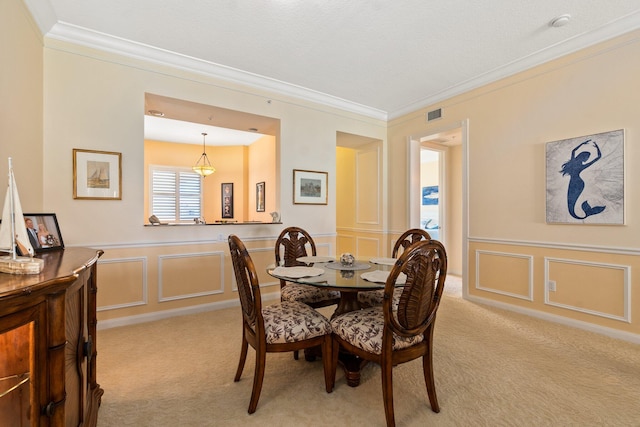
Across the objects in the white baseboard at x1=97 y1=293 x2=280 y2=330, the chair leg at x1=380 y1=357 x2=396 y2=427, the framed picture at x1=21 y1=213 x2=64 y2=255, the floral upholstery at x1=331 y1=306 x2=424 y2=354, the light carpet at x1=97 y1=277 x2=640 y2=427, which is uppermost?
the framed picture at x1=21 y1=213 x2=64 y2=255

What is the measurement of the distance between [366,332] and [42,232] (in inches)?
82.6

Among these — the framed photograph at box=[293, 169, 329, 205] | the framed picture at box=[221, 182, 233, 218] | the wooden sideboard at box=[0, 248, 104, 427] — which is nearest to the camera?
the wooden sideboard at box=[0, 248, 104, 427]

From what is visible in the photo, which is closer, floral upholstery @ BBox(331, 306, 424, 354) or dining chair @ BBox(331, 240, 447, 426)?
dining chair @ BBox(331, 240, 447, 426)

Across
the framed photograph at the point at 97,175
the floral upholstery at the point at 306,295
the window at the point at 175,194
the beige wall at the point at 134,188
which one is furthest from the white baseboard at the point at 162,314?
the window at the point at 175,194

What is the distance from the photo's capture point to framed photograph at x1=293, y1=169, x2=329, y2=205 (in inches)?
165

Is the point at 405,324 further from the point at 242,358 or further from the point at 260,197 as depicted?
the point at 260,197

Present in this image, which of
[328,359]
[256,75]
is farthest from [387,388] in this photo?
[256,75]

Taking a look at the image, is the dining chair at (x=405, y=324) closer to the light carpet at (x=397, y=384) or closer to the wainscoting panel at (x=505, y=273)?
the light carpet at (x=397, y=384)

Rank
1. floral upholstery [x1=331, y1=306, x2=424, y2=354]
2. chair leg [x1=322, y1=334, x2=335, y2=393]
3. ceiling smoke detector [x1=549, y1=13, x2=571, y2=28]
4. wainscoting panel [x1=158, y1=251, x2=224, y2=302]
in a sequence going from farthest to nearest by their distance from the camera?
wainscoting panel [x1=158, y1=251, x2=224, y2=302]
ceiling smoke detector [x1=549, y1=13, x2=571, y2=28]
chair leg [x1=322, y1=334, x2=335, y2=393]
floral upholstery [x1=331, y1=306, x2=424, y2=354]

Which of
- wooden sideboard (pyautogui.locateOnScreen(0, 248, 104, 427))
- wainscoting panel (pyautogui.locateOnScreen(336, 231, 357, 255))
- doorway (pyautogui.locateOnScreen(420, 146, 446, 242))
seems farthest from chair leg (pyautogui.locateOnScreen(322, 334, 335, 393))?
doorway (pyautogui.locateOnScreen(420, 146, 446, 242))

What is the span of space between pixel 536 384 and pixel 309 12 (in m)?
3.28

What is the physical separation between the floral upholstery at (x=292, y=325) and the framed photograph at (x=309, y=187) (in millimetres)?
2380

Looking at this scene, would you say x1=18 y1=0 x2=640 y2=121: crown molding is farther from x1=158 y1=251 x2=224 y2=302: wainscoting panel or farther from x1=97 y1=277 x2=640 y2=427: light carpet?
x1=97 y1=277 x2=640 y2=427: light carpet

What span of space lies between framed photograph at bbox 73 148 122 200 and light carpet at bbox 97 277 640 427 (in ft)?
4.40
